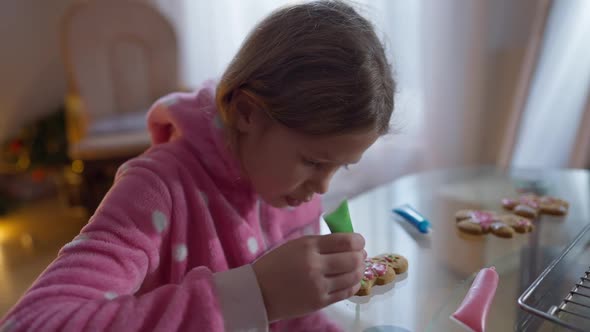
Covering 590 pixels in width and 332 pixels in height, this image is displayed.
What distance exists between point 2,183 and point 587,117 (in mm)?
2639

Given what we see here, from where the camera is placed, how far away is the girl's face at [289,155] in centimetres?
60

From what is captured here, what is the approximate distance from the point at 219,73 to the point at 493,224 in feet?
3.04

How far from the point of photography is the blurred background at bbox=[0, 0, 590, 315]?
1.68 meters

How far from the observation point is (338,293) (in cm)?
55

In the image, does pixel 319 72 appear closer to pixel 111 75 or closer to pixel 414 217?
pixel 414 217

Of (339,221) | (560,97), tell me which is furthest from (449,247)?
(560,97)

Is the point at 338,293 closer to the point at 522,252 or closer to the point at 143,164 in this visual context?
the point at 143,164

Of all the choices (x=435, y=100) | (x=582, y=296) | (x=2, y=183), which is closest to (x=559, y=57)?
(x=435, y=100)

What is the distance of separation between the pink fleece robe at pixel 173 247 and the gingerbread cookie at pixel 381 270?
0.24ft

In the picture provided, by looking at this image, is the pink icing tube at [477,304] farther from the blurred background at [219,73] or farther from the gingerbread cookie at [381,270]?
the blurred background at [219,73]

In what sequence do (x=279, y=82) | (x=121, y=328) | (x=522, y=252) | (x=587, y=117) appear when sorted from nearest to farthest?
1. (x=121, y=328)
2. (x=279, y=82)
3. (x=522, y=252)
4. (x=587, y=117)

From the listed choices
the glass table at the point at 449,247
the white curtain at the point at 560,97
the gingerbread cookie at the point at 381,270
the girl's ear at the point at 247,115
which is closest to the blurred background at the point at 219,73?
the white curtain at the point at 560,97

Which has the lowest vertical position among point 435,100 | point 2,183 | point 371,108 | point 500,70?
point 2,183

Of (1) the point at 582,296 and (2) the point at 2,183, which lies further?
(2) the point at 2,183
